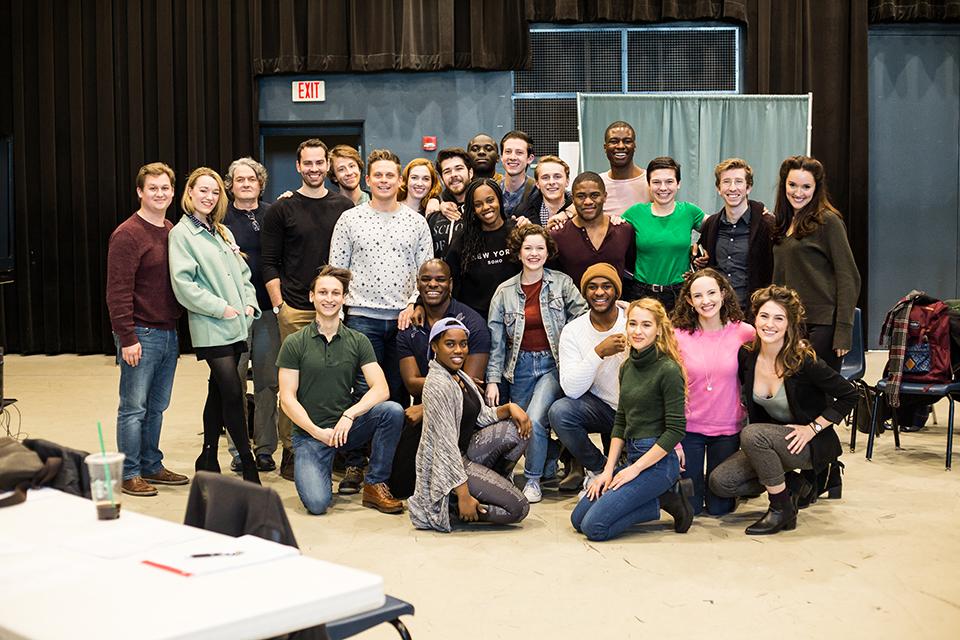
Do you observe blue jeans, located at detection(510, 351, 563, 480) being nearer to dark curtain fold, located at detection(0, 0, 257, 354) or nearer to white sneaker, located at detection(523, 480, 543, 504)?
white sneaker, located at detection(523, 480, 543, 504)

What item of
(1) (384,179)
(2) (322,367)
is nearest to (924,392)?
(1) (384,179)

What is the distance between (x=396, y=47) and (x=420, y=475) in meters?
6.29

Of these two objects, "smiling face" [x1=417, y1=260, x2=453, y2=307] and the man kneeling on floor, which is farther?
"smiling face" [x1=417, y1=260, x2=453, y2=307]

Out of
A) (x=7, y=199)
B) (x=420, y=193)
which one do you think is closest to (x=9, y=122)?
(x=7, y=199)

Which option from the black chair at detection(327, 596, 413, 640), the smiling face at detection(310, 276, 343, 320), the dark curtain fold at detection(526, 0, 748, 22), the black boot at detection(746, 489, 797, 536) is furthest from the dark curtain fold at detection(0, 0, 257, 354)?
the black chair at detection(327, 596, 413, 640)

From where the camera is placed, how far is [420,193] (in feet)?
19.5

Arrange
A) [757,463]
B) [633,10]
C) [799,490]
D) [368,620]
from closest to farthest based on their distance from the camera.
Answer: [368,620], [757,463], [799,490], [633,10]

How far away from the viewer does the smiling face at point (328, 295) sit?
15.9 feet

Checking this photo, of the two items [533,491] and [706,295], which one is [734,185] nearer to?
[706,295]

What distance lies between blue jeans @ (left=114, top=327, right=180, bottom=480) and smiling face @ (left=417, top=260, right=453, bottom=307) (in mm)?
1202

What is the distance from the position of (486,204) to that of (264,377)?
147 cm

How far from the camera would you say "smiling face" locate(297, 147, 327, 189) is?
5.45m

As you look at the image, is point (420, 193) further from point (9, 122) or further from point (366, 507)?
point (9, 122)

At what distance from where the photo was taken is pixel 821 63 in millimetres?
9961
